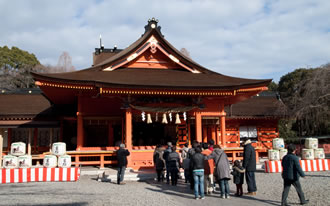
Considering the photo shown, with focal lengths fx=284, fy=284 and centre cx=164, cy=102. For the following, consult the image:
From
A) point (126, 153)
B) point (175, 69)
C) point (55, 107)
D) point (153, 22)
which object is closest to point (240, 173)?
point (126, 153)

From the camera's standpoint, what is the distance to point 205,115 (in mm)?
15438

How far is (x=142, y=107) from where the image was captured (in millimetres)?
13898

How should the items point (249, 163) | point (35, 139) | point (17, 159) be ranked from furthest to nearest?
point (35, 139), point (17, 159), point (249, 163)

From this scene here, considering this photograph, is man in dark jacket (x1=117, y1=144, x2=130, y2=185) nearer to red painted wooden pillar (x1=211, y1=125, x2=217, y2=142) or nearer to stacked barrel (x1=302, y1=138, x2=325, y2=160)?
stacked barrel (x1=302, y1=138, x2=325, y2=160)

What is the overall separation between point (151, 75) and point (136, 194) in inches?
304

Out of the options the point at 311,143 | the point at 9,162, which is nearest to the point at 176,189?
the point at 9,162

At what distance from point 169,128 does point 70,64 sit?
48064mm

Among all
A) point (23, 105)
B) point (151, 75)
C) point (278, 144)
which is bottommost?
point (278, 144)

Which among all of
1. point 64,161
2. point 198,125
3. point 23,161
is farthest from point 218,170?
point 23,161

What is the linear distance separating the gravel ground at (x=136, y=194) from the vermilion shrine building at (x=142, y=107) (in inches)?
127

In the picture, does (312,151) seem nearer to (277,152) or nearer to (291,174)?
(277,152)

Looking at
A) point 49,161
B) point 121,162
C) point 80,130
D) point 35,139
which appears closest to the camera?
point 121,162

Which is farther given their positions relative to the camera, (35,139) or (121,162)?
(35,139)

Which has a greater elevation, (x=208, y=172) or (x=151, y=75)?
(x=151, y=75)
